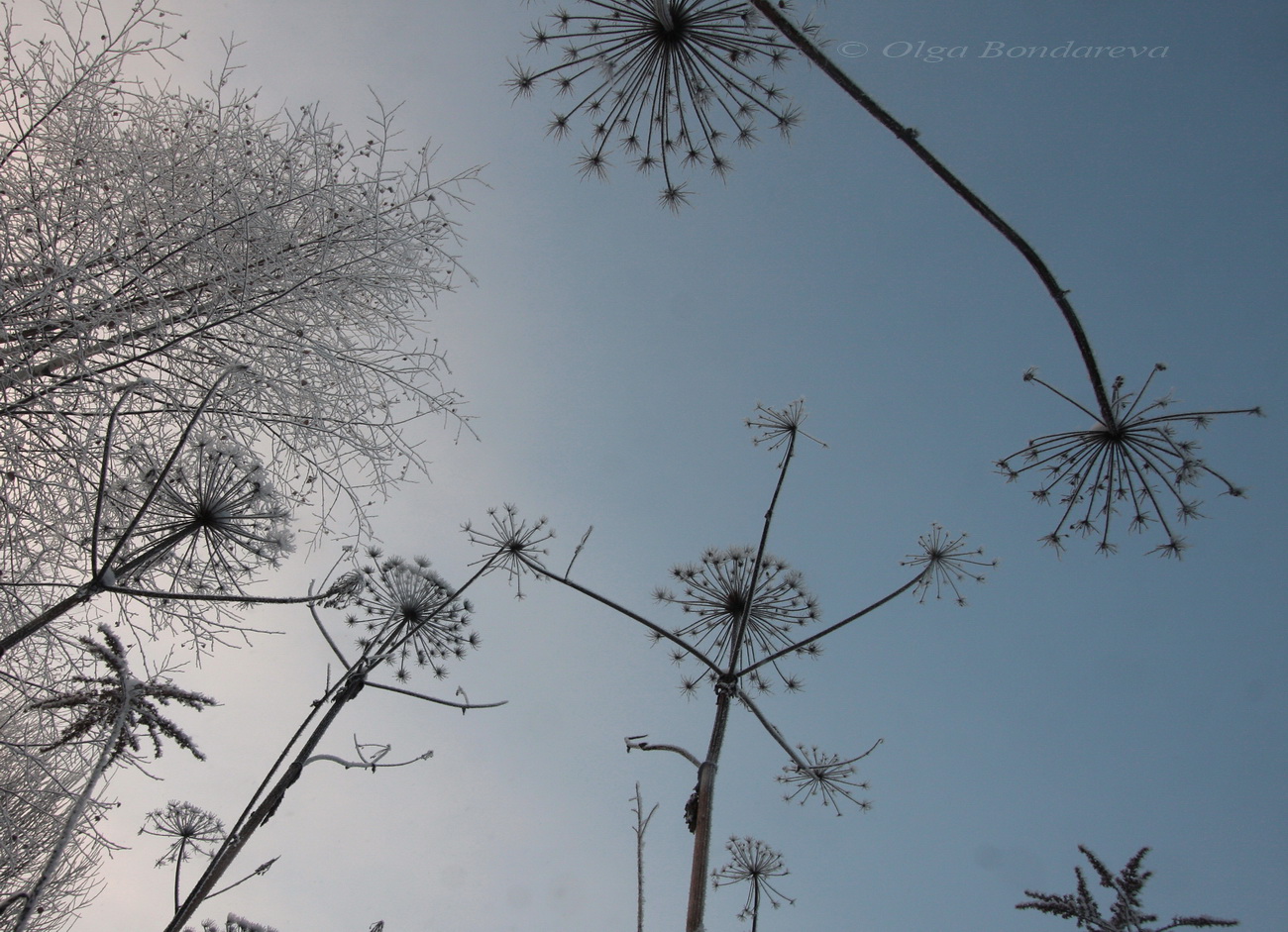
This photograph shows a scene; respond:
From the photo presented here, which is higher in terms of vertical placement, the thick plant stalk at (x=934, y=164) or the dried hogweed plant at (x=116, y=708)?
the thick plant stalk at (x=934, y=164)

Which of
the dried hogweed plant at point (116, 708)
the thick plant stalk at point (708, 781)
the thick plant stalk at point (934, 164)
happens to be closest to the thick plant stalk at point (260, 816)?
the dried hogweed plant at point (116, 708)

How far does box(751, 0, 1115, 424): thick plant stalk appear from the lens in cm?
192

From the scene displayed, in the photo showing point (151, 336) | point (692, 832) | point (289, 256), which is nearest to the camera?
point (692, 832)

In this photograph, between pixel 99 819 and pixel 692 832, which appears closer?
pixel 692 832

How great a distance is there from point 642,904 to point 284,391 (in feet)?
14.3

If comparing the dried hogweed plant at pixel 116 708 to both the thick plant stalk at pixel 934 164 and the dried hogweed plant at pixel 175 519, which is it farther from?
the thick plant stalk at pixel 934 164

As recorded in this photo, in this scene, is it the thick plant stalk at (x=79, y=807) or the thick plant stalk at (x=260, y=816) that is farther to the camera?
the thick plant stalk at (x=79, y=807)

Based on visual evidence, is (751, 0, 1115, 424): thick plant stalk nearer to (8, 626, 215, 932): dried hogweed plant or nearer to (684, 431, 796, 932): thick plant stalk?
(684, 431, 796, 932): thick plant stalk

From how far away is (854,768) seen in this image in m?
3.99

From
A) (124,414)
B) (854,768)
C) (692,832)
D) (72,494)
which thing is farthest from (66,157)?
(854,768)

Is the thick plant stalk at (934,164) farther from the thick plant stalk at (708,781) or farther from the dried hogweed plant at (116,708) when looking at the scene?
the dried hogweed plant at (116,708)

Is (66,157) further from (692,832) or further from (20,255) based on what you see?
(692,832)

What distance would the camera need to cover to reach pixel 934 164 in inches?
76.0

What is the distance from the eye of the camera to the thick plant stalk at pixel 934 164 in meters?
→ 1.92
